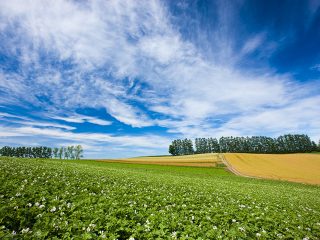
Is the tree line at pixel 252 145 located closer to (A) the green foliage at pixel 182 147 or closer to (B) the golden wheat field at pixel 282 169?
(A) the green foliage at pixel 182 147

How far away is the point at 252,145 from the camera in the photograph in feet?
593

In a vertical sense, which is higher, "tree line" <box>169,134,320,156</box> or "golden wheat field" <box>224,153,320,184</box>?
"tree line" <box>169,134,320,156</box>

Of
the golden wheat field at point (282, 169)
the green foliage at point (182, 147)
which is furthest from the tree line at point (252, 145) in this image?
the golden wheat field at point (282, 169)

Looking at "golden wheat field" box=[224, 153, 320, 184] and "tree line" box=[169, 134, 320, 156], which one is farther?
"tree line" box=[169, 134, 320, 156]

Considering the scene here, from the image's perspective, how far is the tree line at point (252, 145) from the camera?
167 meters

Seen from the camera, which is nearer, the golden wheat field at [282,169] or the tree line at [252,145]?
the golden wheat field at [282,169]

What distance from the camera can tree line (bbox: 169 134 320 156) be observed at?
167m

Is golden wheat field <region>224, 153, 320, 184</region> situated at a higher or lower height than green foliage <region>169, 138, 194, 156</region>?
lower

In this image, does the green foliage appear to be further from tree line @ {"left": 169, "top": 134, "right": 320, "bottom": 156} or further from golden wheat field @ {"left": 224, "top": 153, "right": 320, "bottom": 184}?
golden wheat field @ {"left": 224, "top": 153, "right": 320, "bottom": 184}

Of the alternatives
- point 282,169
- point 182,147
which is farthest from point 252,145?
point 282,169

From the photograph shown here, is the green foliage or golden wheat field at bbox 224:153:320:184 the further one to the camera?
the green foliage

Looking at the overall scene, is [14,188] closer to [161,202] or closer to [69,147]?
[161,202]

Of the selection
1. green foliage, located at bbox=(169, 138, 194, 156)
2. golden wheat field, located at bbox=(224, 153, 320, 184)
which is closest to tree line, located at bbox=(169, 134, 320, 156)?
green foliage, located at bbox=(169, 138, 194, 156)

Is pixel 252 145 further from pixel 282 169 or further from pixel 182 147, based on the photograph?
pixel 282 169
